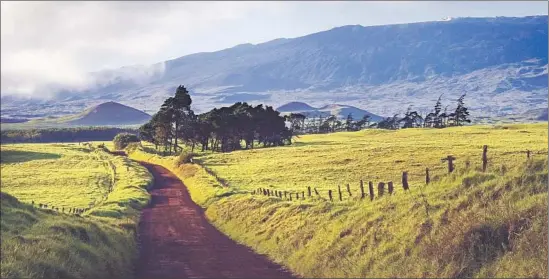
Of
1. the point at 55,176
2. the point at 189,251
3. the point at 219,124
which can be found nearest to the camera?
the point at 189,251

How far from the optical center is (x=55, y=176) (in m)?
67.4

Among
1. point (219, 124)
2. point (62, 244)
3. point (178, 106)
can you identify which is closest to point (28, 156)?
point (178, 106)

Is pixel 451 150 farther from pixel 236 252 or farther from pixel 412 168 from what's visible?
pixel 236 252

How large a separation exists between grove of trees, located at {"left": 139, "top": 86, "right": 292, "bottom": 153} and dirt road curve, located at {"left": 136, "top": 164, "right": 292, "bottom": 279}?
189 ft

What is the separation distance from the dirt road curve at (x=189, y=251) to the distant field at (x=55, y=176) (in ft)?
28.1

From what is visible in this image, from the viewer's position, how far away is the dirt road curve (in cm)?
2119

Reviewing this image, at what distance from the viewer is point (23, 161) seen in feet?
272

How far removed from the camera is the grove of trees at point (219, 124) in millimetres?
98375

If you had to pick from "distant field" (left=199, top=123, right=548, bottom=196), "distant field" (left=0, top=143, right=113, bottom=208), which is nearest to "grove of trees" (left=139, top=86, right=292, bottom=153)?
"distant field" (left=0, top=143, right=113, bottom=208)

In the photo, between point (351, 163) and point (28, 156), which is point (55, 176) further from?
point (351, 163)

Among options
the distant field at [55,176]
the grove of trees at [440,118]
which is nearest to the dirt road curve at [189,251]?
the distant field at [55,176]

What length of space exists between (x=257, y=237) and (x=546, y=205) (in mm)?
13695

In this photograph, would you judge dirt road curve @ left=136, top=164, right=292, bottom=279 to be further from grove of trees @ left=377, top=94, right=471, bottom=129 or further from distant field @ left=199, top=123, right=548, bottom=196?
grove of trees @ left=377, top=94, right=471, bottom=129

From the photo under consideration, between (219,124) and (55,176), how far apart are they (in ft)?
123
